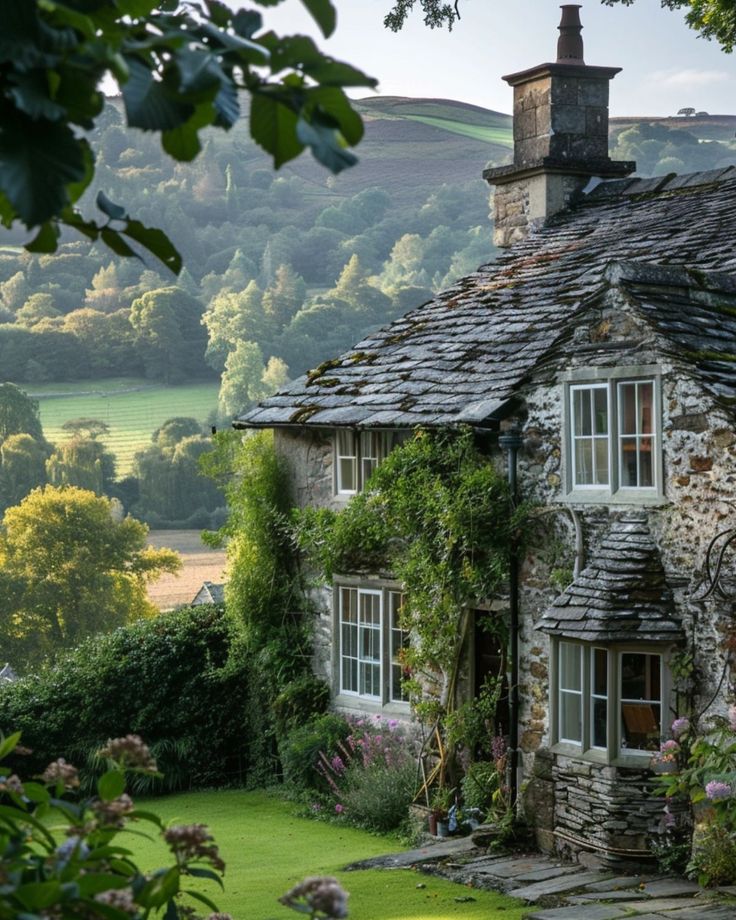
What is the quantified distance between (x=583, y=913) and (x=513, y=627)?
3.76m

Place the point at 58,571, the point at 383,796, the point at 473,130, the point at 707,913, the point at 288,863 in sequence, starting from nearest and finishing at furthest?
the point at 707,913
the point at 288,863
the point at 383,796
the point at 58,571
the point at 473,130

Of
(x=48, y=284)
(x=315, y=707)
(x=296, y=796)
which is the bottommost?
(x=296, y=796)

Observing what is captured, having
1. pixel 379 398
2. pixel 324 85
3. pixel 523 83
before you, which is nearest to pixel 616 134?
pixel 523 83

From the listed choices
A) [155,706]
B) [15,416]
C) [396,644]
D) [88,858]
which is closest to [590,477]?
[396,644]

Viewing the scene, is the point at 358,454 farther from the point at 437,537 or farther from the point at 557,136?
the point at 557,136

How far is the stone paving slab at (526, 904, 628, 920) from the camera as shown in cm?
923

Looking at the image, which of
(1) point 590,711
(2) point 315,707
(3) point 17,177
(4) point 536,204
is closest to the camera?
(3) point 17,177

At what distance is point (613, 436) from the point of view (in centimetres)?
1201

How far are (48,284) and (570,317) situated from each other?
263 feet

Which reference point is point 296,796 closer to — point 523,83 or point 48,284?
point 523,83

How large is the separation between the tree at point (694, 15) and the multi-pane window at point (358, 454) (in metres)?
5.50

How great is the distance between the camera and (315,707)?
15789mm

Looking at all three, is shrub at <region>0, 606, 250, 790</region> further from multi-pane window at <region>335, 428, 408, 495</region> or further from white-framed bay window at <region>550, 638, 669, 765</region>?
white-framed bay window at <region>550, 638, 669, 765</region>

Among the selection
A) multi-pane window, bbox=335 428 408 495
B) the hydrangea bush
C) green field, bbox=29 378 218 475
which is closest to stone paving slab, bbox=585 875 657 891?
the hydrangea bush
